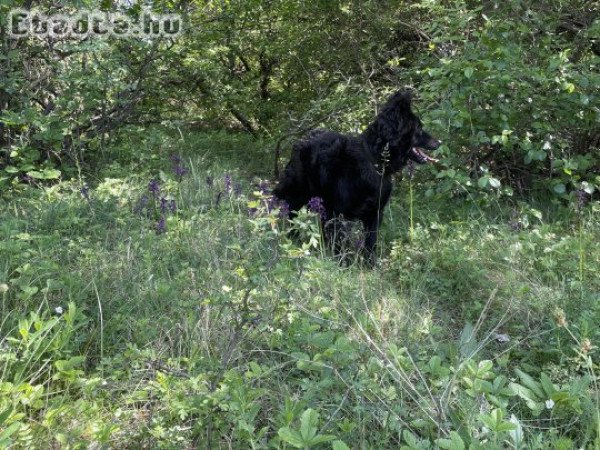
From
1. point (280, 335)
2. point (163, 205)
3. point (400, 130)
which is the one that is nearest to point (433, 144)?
point (400, 130)

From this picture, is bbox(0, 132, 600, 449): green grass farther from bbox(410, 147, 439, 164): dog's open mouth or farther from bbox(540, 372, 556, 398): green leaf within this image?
bbox(410, 147, 439, 164): dog's open mouth

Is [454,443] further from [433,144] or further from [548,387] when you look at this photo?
[433,144]

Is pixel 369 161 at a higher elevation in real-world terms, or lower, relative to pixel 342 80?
lower

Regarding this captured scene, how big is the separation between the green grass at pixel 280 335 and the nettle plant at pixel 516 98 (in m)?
0.49

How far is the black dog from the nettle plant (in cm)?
34

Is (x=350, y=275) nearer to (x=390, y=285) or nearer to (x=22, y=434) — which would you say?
(x=390, y=285)

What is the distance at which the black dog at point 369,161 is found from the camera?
12.7 ft

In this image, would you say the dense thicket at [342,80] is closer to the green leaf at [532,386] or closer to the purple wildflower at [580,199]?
the purple wildflower at [580,199]

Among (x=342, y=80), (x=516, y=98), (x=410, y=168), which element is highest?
(x=516, y=98)

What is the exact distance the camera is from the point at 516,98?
4305 millimetres

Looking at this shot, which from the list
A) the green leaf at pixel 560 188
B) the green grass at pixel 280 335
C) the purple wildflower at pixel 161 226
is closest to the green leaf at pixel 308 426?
the green grass at pixel 280 335

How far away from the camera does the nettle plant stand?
4.05 metres

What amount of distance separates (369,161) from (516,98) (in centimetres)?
138

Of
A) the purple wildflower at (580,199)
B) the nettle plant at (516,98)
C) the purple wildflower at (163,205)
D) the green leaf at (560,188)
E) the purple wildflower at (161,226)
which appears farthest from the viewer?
the green leaf at (560,188)
